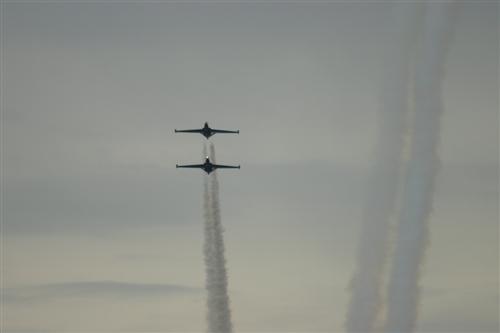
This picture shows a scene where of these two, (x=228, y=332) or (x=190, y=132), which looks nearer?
(x=228, y=332)

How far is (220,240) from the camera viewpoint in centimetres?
10775

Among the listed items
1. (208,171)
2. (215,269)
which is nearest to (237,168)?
(208,171)

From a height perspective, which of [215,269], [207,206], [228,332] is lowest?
[228,332]

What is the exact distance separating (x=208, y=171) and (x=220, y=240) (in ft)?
31.1

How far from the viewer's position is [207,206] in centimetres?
10812

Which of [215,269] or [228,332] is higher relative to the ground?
[215,269]

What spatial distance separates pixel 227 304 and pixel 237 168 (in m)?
18.5

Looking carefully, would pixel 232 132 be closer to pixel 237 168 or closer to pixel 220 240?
pixel 237 168

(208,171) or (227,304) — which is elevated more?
(208,171)

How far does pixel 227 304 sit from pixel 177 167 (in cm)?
1896

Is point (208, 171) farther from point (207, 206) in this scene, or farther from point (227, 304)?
point (227, 304)

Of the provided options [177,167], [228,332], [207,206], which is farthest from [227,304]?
[177,167]

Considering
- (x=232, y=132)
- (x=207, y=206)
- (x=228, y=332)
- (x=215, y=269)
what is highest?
(x=232, y=132)

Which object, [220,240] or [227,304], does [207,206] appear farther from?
[227,304]
